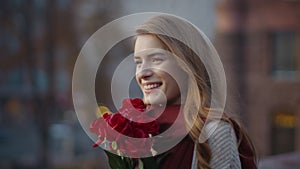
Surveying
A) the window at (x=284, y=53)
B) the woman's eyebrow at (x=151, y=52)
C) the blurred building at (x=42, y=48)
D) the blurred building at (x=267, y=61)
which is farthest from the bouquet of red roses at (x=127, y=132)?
the window at (x=284, y=53)

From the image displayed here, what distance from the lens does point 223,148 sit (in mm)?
1532

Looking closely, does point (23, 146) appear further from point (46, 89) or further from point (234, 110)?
point (234, 110)

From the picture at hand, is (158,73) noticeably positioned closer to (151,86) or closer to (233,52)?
(151,86)

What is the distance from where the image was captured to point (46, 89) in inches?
643

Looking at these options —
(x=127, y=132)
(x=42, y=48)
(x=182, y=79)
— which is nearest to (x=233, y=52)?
(x=42, y=48)

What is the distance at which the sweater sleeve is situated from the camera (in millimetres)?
1528

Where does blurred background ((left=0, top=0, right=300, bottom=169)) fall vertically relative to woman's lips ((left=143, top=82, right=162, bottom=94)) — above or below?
below

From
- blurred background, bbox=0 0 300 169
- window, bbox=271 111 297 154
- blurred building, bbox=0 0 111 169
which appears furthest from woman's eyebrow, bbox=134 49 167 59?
window, bbox=271 111 297 154

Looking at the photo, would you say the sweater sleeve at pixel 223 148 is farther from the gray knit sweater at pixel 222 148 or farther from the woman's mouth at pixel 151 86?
the woman's mouth at pixel 151 86

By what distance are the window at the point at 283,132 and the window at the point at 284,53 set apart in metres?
1.22

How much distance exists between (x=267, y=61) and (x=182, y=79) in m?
14.9

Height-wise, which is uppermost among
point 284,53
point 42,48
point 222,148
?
point 222,148

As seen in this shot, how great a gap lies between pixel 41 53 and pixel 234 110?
1469cm

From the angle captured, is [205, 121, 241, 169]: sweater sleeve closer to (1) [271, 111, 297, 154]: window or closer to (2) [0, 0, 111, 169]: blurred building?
(2) [0, 0, 111, 169]: blurred building
